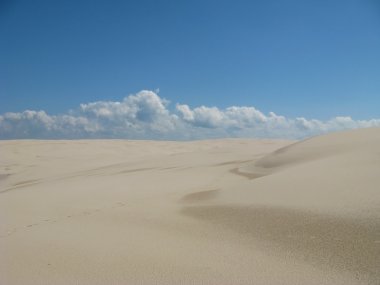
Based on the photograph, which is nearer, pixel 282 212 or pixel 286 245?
pixel 286 245

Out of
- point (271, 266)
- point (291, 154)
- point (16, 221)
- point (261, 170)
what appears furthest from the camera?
point (291, 154)

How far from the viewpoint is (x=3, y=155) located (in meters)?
26.2

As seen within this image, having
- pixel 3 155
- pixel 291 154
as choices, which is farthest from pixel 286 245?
pixel 3 155

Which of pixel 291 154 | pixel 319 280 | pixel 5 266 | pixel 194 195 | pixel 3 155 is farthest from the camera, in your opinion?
pixel 3 155

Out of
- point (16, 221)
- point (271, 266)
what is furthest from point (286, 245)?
point (16, 221)

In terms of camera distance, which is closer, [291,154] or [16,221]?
[16,221]

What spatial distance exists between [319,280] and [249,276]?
0.60 metres

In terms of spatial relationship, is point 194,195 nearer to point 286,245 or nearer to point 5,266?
point 286,245

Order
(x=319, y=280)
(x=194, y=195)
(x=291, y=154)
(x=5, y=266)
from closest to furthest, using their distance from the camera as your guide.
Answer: (x=319, y=280) < (x=5, y=266) < (x=194, y=195) < (x=291, y=154)

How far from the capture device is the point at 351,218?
4133mm

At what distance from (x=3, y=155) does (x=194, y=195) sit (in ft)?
77.7

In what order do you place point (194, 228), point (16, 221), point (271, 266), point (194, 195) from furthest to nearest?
point (194, 195)
point (16, 221)
point (194, 228)
point (271, 266)

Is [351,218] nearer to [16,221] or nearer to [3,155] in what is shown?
[16,221]

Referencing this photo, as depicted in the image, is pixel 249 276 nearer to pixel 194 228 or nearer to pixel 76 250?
pixel 194 228
